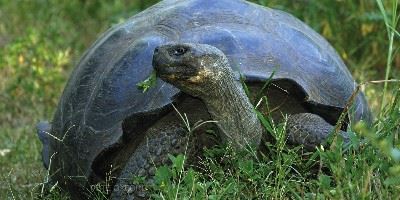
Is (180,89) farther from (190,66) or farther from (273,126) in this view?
(273,126)

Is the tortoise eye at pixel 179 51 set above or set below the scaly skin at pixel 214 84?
above

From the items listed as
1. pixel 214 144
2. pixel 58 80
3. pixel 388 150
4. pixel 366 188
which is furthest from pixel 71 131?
pixel 58 80

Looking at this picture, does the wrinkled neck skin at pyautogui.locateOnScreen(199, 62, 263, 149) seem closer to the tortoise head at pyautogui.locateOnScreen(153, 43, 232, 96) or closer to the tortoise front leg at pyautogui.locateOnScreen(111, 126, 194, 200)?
the tortoise head at pyautogui.locateOnScreen(153, 43, 232, 96)

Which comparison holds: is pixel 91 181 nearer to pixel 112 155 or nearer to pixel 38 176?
pixel 112 155

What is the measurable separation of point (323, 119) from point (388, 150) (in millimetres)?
1248

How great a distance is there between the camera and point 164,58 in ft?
10.8

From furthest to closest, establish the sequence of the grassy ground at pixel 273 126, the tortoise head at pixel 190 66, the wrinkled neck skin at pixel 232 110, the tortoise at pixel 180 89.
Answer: the tortoise at pixel 180 89, the wrinkled neck skin at pixel 232 110, the tortoise head at pixel 190 66, the grassy ground at pixel 273 126

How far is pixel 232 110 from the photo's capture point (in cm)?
347

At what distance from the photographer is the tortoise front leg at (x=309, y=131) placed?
3600 mm

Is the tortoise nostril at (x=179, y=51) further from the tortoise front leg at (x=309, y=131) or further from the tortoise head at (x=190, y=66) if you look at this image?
the tortoise front leg at (x=309, y=131)

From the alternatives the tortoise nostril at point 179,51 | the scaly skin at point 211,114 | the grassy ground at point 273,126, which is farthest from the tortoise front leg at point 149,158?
the tortoise nostril at point 179,51

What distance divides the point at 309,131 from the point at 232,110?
0.34m

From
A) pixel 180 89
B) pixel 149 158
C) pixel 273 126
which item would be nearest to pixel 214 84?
pixel 180 89

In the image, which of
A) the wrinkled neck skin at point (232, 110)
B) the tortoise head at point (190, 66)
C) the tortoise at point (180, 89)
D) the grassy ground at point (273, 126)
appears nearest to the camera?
the grassy ground at point (273, 126)
